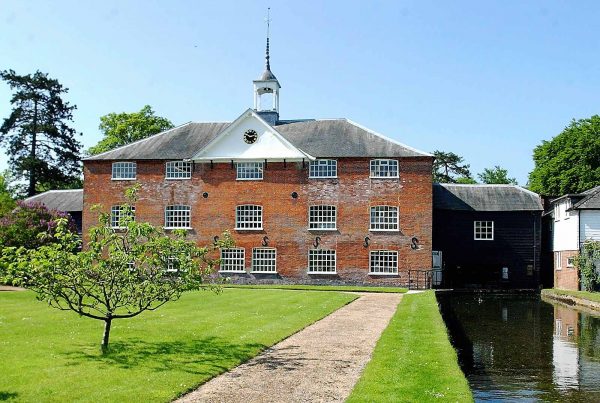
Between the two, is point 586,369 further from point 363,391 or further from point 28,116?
point 28,116

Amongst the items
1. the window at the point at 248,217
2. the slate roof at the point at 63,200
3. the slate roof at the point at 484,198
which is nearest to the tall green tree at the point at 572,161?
the slate roof at the point at 484,198

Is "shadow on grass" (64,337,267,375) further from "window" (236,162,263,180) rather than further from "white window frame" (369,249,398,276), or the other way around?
"window" (236,162,263,180)

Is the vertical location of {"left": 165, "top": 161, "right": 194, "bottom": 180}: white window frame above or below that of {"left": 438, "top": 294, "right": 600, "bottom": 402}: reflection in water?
above

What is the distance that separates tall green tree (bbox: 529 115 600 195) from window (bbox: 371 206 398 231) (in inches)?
867

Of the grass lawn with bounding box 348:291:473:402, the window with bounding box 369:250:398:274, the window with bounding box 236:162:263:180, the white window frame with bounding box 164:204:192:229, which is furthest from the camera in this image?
the white window frame with bounding box 164:204:192:229

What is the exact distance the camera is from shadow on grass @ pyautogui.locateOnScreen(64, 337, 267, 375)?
35.8ft

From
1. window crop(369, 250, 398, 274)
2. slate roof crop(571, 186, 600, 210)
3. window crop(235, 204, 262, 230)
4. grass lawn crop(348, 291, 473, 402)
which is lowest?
grass lawn crop(348, 291, 473, 402)

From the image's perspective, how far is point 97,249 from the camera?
1180cm

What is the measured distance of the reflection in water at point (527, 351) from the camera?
11031mm

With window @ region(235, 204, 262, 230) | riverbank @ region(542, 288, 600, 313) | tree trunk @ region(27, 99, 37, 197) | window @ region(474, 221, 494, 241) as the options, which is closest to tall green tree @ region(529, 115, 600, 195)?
window @ region(474, 221, 494, 241)

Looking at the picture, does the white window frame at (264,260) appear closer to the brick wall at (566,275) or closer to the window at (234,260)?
the window at (234,260)

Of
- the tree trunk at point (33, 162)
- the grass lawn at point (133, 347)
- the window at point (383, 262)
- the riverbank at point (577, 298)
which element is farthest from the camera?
the tree trunk at point (33, 162)

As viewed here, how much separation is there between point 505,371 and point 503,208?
27.5 meters

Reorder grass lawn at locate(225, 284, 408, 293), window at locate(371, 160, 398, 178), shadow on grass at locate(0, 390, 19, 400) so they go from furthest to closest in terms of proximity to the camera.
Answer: window at locate(371, 160, 398, 178)
grass lawn at locate(225, 284, 408, 293)
shadow on grass at locate(0, 390, 19, 400)
